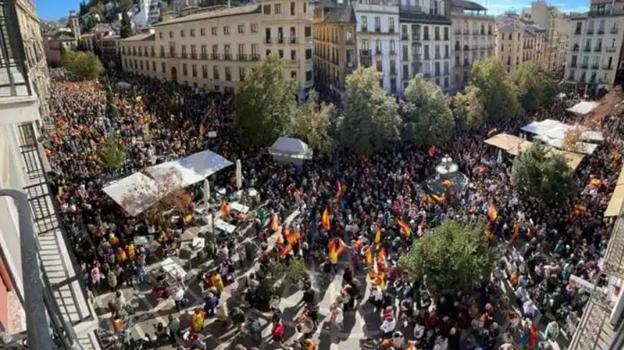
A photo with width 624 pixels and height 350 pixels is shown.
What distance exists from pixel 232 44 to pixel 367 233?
108 feet

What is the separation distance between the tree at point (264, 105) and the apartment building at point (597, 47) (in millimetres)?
44256

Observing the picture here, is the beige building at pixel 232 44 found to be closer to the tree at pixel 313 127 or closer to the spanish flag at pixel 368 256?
the tree at pixel 313 127

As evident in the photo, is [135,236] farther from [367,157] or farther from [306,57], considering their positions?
[306,57]

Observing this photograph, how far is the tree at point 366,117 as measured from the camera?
96.1ft

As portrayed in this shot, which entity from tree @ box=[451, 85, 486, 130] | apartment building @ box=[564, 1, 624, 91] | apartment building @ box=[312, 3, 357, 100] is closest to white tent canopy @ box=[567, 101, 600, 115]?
tree @ box=[451, 85, 486, 130]

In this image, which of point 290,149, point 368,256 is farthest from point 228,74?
point 368,256

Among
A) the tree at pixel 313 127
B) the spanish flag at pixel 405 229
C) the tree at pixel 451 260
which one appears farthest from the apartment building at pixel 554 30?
the tree at pixel 451 260

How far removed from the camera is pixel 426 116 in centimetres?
3114

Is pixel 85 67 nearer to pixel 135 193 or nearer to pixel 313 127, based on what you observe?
pixel 313 127

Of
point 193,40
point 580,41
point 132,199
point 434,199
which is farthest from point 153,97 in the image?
point 580,41

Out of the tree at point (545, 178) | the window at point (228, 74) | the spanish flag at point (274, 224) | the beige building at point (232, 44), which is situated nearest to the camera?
the spanish flag at point (274, 224)

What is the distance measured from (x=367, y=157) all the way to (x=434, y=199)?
26.2 ft

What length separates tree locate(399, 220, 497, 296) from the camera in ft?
45.0

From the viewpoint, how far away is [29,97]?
805cm
